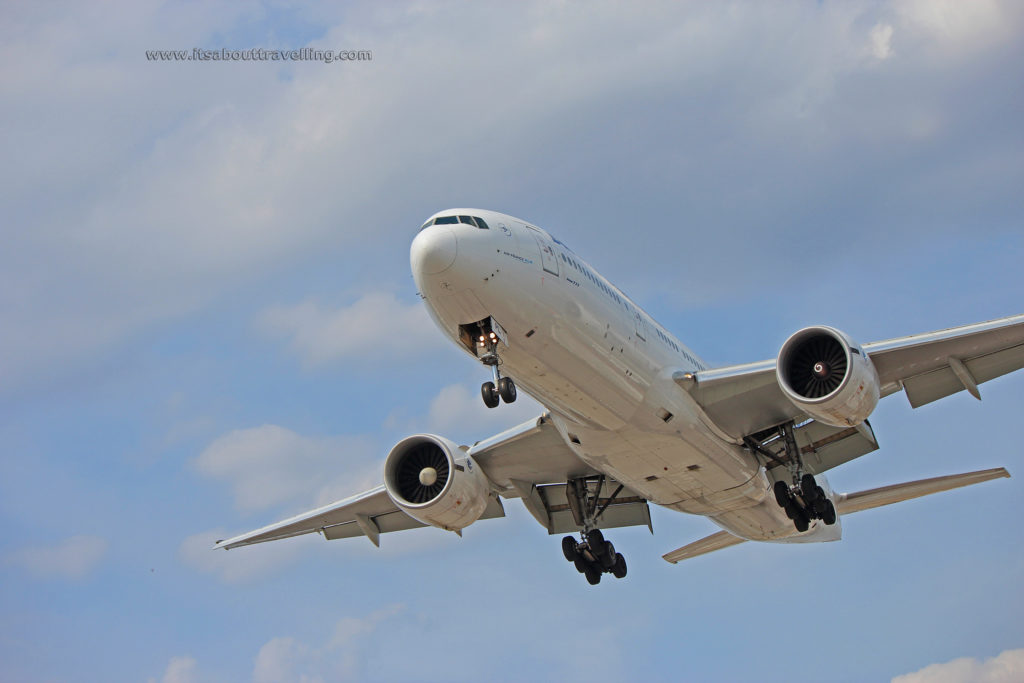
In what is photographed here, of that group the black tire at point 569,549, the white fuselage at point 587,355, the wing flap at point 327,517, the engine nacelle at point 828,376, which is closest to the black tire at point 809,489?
the white fuselage at point 587,355

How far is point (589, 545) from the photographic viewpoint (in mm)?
24891

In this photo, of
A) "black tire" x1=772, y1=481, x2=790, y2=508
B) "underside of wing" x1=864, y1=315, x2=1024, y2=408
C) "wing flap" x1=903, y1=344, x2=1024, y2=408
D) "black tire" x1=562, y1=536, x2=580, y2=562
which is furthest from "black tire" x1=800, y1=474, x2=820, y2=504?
"black tire" x1=562, y1=536, x2=580, y2=562

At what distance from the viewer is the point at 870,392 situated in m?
19.5

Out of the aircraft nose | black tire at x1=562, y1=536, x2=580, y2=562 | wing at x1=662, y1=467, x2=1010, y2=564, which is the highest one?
the aircraft nose

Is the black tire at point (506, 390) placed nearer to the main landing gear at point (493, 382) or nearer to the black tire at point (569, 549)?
the main landing gear at point (493, 382)

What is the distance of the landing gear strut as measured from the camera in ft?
81.6

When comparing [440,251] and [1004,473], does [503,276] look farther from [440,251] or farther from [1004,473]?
[1004,473]

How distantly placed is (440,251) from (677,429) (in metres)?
6.46

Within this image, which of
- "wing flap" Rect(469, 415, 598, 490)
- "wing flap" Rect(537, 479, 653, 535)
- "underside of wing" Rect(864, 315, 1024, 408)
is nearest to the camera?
"underside of wing" Rect(864, 315, 1024, 408)

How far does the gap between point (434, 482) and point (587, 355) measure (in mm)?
5459

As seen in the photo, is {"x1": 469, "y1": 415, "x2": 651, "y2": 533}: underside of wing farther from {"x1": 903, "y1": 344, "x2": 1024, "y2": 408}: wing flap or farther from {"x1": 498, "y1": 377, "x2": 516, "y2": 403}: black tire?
{"x1": 903, "y1": 344, "x2": 1024, "y2": 408}: wing flap

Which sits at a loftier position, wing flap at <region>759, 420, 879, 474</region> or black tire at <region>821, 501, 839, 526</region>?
wing flap at <region>759, 420, 879, 474</region>

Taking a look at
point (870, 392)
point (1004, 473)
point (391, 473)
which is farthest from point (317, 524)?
point (1004, 473)

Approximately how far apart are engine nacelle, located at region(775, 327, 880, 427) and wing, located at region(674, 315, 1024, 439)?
86 cm
